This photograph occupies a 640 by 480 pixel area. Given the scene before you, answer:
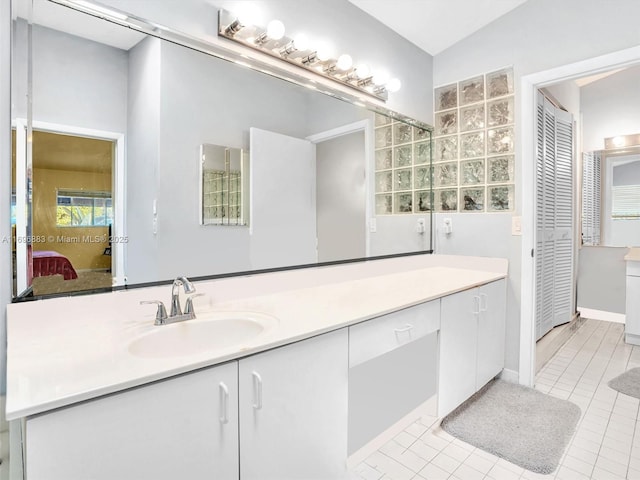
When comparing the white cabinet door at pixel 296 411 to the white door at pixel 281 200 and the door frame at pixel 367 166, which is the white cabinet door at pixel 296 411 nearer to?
the white door at pixel 281 200

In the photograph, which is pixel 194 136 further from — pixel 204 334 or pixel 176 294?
pixel 204 334

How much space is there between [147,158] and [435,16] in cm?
201

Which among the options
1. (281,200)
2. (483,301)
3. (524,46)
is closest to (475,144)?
(524,46)

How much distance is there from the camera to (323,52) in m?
1.82

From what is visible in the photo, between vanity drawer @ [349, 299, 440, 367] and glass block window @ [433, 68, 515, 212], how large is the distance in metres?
1.12

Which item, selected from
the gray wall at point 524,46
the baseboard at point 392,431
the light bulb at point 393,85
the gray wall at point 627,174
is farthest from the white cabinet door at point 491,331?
the gray wall at point 627,174

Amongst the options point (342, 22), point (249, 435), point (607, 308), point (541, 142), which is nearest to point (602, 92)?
point (541, 142)

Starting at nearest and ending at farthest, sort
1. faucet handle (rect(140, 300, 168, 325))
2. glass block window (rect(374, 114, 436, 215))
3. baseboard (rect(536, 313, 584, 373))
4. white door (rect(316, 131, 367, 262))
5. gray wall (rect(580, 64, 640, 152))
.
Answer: faucet handle (rect(140, 300, 168, 325)) < white door (rect(316, 131, 367, 262)) < glass block window (rect(374, 114, 436, 215)) < baseboard (rect(536, 313, 584, 373)) < gray wall (rect(580, 64, 640, 152))

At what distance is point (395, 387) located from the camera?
59.4 inches

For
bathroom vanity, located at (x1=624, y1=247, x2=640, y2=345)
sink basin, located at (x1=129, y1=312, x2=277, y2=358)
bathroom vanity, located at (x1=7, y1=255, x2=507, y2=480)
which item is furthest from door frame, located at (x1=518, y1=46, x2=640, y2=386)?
sink basin, located at (x1=129, y1=312, x2=277, y2=358)

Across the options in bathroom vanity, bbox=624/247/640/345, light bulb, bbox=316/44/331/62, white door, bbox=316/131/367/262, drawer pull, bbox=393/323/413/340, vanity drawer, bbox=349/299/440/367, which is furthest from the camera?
bathroom vanity, bbox=624/247/640/345

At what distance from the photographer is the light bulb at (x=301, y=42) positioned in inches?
65.6

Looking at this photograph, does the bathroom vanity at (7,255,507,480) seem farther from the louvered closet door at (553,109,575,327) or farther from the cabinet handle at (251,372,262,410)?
the louvered closet door at (553,109,575,327)

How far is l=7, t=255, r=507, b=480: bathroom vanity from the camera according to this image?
28.0 inches
